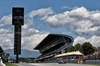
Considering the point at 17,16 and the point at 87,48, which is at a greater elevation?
the point at 17,16

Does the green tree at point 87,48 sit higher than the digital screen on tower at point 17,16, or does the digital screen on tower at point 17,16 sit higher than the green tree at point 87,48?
the digital screen on tower at point 17,16

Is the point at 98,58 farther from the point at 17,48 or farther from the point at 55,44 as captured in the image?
the point at 17,48

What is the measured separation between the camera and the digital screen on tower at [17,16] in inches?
6363

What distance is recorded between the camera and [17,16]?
161250 millimetres

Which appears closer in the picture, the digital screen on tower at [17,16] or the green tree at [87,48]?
the green tree at [87,48]

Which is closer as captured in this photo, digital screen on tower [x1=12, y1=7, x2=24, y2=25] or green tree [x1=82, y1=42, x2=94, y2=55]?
green tree [x1=82, y1=42, x2=94, y2=55]

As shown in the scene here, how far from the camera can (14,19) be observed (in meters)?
162

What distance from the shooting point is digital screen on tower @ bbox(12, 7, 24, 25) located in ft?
530

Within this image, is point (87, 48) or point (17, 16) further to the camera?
point (17, 16)

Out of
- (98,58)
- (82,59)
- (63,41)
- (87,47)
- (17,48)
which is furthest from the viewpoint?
(17,48)

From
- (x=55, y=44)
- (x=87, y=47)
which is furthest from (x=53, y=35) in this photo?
(x=87, y=47)

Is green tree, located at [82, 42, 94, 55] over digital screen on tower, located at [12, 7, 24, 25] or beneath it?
beneath

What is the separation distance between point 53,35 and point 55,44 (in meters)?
7.38

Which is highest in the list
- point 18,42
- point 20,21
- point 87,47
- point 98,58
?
point 20,21
